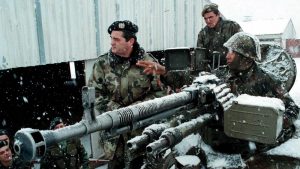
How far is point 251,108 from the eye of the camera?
3.60 metres

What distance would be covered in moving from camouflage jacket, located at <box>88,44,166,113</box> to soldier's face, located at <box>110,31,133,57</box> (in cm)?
8

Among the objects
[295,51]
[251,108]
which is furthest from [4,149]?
[295,51]

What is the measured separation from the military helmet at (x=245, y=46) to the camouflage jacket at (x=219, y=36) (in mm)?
1685

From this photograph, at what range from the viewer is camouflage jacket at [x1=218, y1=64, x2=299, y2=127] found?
15.3ft

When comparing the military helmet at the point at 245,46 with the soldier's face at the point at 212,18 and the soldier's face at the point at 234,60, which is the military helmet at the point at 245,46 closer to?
the soldier's face at the point at 234,60

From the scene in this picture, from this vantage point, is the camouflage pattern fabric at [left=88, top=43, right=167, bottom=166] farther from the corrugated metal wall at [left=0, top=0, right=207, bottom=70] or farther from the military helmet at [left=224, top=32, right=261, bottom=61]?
the corrugated metal wall at [left=0, top=0, right=207, bottom=70]

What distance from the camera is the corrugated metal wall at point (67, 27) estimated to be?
5.20 metres

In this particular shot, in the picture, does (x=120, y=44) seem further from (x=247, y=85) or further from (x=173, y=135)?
(x=247, y=85)

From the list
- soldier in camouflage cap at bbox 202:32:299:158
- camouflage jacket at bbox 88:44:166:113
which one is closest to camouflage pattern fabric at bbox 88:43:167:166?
camouflage jacket at bbox 88:44:166:113

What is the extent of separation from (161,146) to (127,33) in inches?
75.1

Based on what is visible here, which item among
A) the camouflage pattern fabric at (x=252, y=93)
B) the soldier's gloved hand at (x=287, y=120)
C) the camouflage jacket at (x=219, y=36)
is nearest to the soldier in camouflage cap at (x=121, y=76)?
the camouflage pattern fabric at (x=252, y=93)

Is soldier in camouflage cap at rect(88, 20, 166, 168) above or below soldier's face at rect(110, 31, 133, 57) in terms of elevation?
below

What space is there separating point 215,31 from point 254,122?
3.65 m

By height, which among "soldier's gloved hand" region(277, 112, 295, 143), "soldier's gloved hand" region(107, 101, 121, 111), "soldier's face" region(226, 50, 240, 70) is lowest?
"soldier's gloved hand" region(277, 112, 295, 143)
